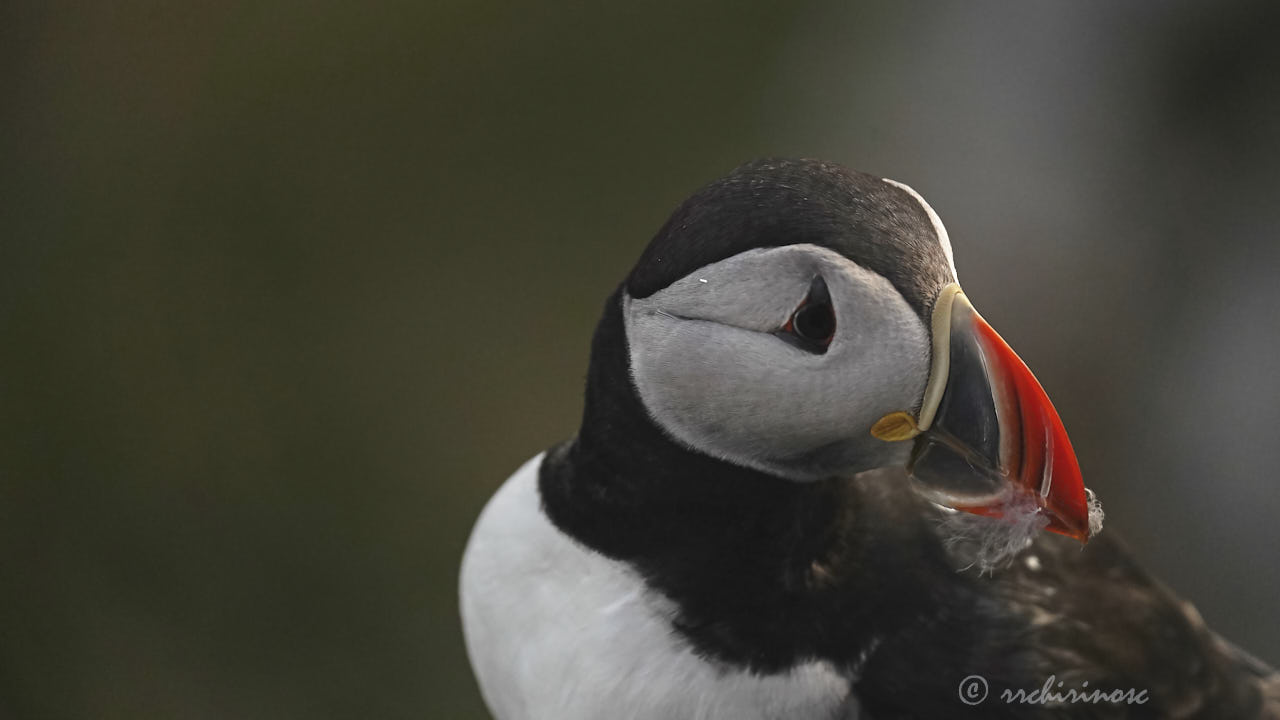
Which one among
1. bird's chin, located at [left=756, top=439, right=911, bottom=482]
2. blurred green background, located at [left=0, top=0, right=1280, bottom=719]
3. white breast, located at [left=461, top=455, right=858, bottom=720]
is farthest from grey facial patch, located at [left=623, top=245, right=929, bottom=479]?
blurred green background, located at [left=0, top=0, right=1280, bottom=719]

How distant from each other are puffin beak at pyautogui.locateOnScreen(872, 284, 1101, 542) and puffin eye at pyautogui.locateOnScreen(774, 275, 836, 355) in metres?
0.10

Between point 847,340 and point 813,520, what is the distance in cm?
34

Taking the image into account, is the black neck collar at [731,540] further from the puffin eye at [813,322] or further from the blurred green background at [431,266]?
the blurred green background at [431,266]

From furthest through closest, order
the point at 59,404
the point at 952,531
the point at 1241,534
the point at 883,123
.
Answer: the point at 883,123 < the point at 59,404 < the point at 1241,534 < the point at 952,531

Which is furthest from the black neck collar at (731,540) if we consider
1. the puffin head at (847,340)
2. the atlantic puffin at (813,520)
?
the puffin head at (847,340)

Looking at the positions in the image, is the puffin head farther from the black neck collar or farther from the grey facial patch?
the black neck collar

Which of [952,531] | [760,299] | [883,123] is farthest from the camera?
[883,123]

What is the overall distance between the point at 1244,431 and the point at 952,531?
166 cm

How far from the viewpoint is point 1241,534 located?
8.55 feet

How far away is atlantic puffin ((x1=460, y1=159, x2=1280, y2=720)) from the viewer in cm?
100

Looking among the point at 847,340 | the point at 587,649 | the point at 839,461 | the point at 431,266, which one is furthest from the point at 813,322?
the point at 431,266

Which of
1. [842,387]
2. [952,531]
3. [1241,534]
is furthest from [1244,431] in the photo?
[842,387]

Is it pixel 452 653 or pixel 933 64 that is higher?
pixel 933 64

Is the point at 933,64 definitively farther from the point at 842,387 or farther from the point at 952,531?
the point at 842,387
